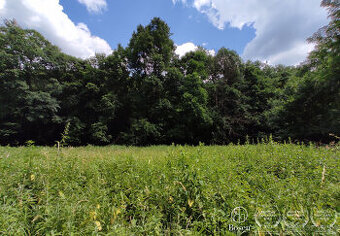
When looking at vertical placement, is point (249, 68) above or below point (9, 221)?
above

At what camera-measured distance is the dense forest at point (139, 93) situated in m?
14.1

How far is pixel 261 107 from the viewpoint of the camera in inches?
572

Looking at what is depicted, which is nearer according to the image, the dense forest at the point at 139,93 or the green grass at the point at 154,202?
the green grass at the point at 154,202

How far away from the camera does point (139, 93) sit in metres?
16.3

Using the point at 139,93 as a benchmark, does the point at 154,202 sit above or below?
below

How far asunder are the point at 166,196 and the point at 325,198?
1922 millimetres

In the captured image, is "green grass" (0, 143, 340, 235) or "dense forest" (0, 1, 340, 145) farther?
"dense forest" (0, 1, 340, 145)

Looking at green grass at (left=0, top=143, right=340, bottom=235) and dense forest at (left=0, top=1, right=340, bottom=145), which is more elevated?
dense forest at (left=0, top=1, right=340, bottom=145)

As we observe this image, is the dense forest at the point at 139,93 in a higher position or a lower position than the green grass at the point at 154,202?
higher

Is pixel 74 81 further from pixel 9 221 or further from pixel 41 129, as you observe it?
pixel 9 221

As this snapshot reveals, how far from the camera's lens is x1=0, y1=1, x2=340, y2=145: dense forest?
14.1m

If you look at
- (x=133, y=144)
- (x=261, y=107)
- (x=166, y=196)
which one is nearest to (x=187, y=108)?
(x=133, y=144)

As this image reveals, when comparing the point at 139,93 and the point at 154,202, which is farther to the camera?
the point at 139,93

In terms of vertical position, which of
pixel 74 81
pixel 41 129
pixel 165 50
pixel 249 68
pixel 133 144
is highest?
pixel 165 50
